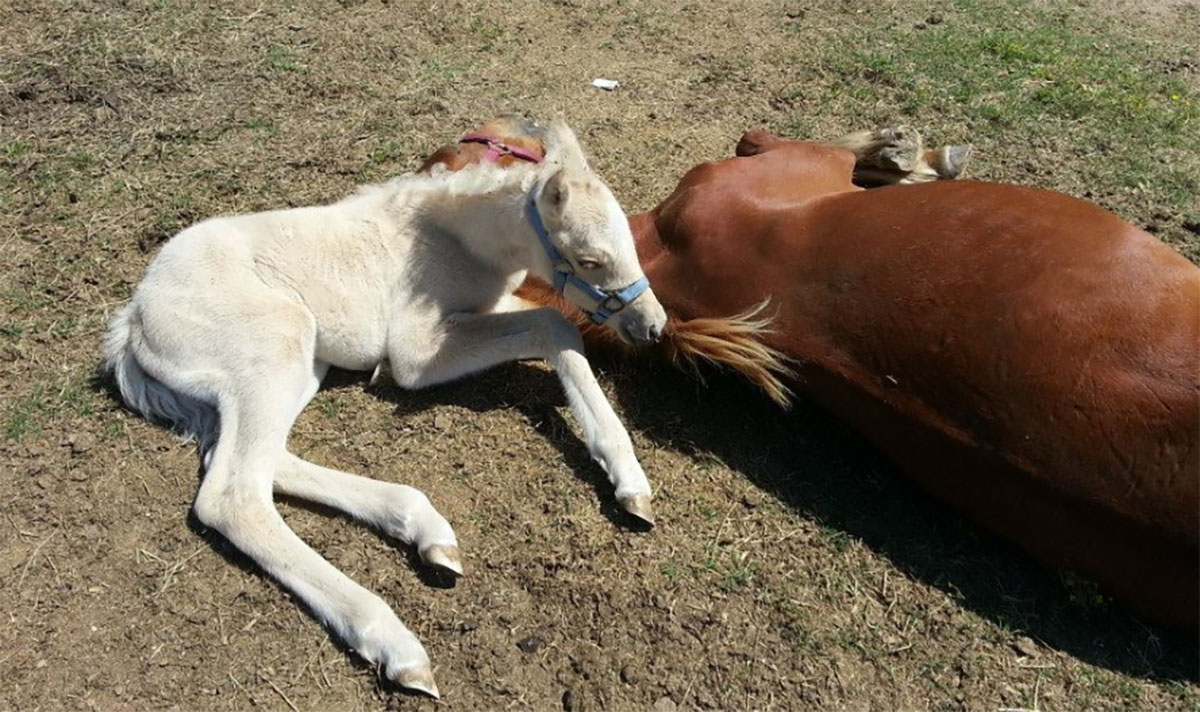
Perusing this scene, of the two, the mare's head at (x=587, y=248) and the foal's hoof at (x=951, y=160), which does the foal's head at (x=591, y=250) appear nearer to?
the mare's head at (x=587, y=248)

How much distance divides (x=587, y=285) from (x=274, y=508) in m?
1.27

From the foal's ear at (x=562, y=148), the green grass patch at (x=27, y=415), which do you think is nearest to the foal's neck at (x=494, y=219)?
the foal's ear at (x=562, y=148)

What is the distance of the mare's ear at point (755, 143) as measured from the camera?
157 inches

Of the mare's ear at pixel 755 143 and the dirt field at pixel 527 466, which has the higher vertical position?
the mare's ear at pixel 755 143

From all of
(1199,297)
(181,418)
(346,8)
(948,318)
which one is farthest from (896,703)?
(346,8)

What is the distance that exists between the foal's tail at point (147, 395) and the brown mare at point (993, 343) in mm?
1694

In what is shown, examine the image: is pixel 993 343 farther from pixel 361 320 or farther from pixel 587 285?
pixel 361 320

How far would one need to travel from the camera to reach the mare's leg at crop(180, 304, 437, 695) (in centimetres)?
244

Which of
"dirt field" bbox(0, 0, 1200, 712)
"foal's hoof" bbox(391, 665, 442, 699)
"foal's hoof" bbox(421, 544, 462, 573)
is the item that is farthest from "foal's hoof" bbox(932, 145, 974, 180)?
"foal's hoof" bbox(391, 665, 442, 699)

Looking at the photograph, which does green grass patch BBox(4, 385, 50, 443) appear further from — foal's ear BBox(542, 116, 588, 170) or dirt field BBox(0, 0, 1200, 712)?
foal's ear BBox(542, 116, 588, 170)

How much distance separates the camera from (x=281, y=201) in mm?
4176

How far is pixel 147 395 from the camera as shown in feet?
10.3

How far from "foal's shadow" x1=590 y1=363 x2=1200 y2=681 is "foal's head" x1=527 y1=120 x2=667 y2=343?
38 centimetres

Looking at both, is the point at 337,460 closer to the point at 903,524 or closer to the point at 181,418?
the point at 181,418
